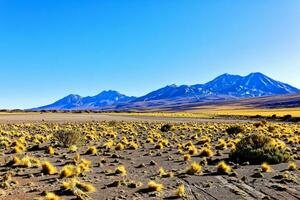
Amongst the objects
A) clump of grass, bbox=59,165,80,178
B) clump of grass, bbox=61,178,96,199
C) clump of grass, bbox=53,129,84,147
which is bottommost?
clump of grass, bbox=61,178,96,199

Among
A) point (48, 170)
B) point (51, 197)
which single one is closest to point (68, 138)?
point (48, 170)

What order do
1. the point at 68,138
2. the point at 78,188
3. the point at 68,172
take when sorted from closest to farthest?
the point at 78,188, the point at 68,172, the point at 68,138

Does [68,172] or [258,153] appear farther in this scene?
[258,153]

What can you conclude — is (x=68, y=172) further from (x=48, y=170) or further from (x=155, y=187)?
(x=155, y=187)

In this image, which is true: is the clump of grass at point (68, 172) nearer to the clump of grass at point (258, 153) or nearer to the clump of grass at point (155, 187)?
the clump of grass at point (155, 187)

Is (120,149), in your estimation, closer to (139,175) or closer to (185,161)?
(185,161)

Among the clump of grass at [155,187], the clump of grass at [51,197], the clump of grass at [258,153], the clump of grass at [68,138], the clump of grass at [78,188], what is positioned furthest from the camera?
the clump of grass at [68,138]

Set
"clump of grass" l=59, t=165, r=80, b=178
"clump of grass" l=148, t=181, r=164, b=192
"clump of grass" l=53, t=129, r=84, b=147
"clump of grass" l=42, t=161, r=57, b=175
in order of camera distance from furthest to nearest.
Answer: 1. "clump of grass" l=53, t=129, r=84, b=147
2. "clump of grass" l=42, t=161, r=57, b=175
3. "clump of grass" l=59, t=165, r=80, b=178
4. "clump of grass" l=148, t=181, r=164, b=192

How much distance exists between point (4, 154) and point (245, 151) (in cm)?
1392

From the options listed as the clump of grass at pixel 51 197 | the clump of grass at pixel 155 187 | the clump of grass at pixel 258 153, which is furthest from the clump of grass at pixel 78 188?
the clump of grass at pixel 258 153

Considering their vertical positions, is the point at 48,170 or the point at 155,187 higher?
the point at 48,170

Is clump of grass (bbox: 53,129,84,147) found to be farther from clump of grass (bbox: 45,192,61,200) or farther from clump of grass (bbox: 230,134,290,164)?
clump of grass (bbox: 45,192,61,200)

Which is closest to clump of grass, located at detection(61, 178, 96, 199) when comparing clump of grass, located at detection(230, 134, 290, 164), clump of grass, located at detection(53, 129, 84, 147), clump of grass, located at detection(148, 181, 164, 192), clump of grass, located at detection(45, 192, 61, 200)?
clump of grass, located at detection(45, 192, 61, 200)

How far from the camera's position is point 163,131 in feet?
154
